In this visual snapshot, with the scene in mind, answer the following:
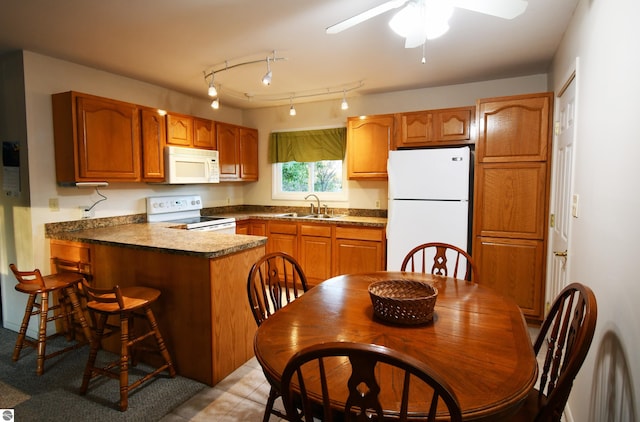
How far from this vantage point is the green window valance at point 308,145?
4.41 meters

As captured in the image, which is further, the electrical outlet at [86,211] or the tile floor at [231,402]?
the electrical outlet at [86,211]

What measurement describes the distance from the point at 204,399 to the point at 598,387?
6.49ft

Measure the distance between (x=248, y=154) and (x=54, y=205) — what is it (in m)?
2.36

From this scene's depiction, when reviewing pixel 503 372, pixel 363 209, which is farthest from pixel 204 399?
pixel 363 209

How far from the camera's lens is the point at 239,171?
4598 millimetres

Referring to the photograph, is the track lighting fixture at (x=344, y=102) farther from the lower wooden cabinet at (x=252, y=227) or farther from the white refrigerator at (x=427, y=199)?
the lower wooden cabinet at (x=252, y=227)

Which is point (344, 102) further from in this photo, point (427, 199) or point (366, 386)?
point (366, 386)

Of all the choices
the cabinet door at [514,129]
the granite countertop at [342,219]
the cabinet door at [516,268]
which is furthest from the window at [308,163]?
the cabinet door at [516,268]

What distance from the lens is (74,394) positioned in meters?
2.10

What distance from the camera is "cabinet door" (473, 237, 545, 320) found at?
298 centimetres

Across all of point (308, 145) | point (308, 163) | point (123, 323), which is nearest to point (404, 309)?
point (123, 323)

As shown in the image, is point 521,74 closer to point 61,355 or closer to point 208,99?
point 208,99

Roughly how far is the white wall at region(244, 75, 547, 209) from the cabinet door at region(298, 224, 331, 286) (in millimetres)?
651

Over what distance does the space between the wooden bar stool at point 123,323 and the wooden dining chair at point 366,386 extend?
1442 mm
